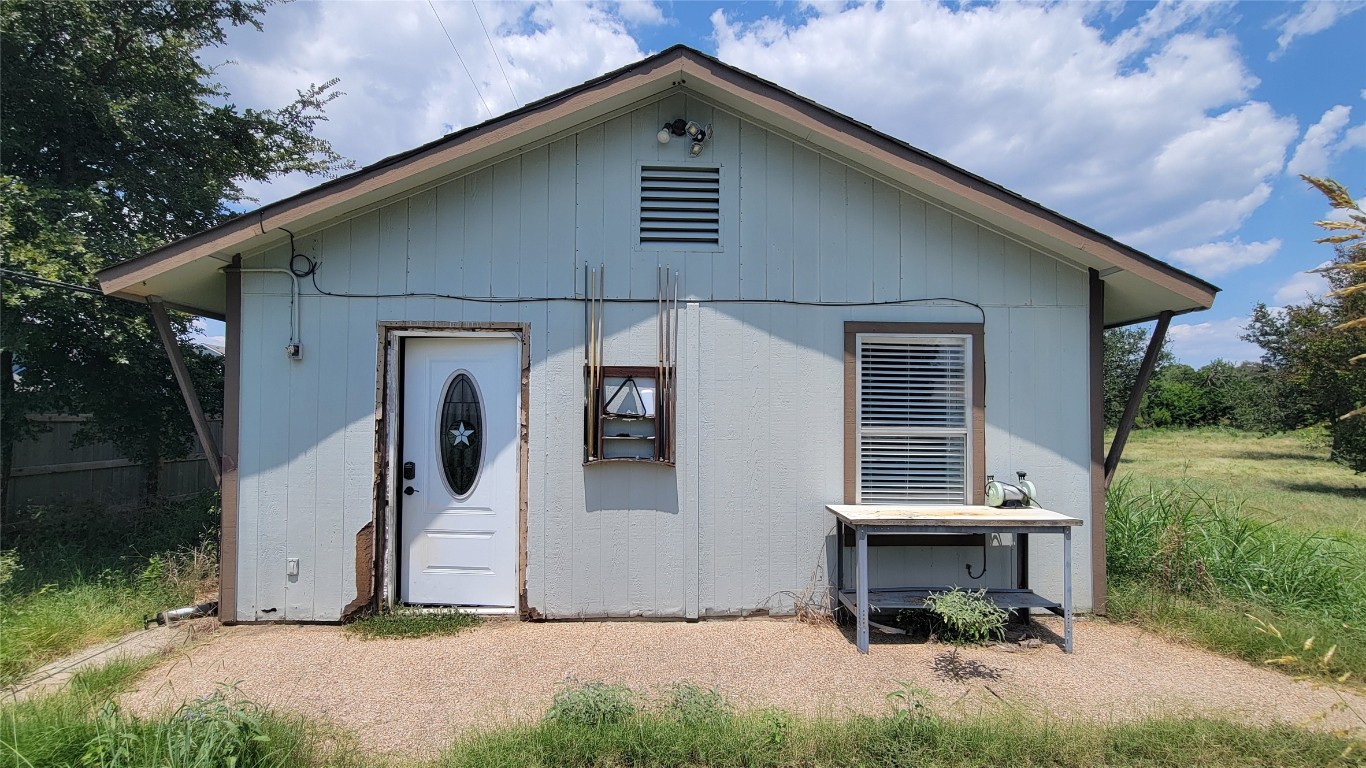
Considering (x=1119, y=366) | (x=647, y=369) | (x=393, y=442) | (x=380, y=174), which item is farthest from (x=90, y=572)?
(x=1119, y=366)

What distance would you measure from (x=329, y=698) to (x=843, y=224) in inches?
191

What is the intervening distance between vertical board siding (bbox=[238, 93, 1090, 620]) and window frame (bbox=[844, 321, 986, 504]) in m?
0.07

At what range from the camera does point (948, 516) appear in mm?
4453

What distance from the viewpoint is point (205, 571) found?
18.2 ft

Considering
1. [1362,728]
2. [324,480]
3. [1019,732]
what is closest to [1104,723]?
[1019,732]

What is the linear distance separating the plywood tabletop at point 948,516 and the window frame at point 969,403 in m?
0.26

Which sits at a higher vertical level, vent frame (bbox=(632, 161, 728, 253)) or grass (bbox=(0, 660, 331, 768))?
vent frame (bbox=(632, 161, 728, 253))

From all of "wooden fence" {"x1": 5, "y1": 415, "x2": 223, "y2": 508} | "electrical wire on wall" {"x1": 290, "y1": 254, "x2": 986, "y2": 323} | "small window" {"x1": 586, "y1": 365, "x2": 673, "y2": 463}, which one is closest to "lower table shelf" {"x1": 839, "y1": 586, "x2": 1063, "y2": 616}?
"small window" {"x1": 586, "y1": 365, "x2": 673, "y2": 463}

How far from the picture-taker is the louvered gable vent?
507 centimetres

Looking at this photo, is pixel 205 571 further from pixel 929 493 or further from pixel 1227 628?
pixel 1227 628

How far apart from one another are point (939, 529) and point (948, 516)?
0.45 ft

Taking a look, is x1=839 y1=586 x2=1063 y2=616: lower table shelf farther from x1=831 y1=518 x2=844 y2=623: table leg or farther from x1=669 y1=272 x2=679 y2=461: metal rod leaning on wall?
x1=669 y1=272 x2=679 y2=461: metal rod leaning on wall

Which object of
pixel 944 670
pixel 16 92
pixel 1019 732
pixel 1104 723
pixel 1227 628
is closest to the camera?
pixel 1019 732

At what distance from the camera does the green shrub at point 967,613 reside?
4.20 m
